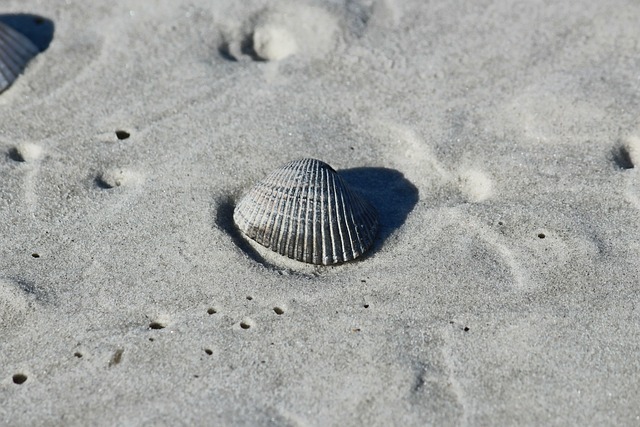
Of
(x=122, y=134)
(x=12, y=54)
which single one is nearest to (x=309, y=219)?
(x=122, y=134)

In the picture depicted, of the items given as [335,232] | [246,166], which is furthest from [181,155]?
[335,232]

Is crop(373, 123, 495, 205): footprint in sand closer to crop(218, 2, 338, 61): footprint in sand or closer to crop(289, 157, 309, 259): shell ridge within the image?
crop(289, 157, 309, 259): shell ridge

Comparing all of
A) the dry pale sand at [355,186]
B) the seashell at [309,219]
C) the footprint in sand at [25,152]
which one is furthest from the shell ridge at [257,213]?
the footprint in sand at [25,152]

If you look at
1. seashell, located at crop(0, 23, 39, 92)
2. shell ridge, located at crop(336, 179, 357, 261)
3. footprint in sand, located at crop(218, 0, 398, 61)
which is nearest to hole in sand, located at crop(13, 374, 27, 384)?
shell ridge, located at crop(336, 179, 357, 261)

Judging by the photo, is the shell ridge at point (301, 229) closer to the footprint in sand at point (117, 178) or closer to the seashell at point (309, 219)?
the seashell at point (309, 219)

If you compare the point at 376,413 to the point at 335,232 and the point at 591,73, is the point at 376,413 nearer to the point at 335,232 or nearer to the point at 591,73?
the point at 335,232

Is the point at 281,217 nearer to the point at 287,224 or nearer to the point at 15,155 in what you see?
the point at 287,224
